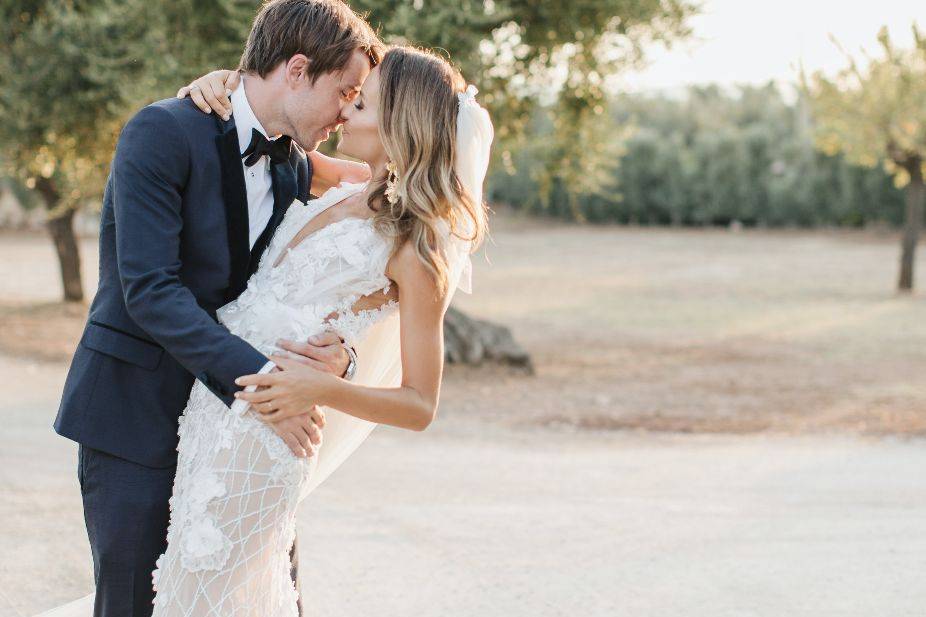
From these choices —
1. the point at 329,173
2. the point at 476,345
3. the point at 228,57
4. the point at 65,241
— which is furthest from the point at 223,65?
the point at 329,173

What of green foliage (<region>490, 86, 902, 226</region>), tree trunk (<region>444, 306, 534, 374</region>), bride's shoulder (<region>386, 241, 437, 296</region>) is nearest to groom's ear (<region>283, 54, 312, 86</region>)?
bride's shoulder (<region>386, 241, 437, 296</region>)

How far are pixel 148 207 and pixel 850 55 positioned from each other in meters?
22.2

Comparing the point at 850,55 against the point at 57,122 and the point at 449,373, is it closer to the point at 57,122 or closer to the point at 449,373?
the point at 449,373

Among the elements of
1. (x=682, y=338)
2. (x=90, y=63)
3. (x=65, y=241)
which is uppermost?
(x=90, y=63)

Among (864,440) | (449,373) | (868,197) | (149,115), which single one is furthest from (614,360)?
(868,197)

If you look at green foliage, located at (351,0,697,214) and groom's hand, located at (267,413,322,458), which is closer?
groom's hand, located at (267,413,322,458)

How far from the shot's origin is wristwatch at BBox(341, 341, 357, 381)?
279 centimetres

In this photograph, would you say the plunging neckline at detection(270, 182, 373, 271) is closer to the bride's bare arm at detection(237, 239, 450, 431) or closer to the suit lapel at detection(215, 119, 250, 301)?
the suit lapel at detection(215, 119, 250, 301)

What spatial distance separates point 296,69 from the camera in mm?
Result: 2777

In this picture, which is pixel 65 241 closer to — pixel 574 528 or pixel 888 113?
pixel 574 528

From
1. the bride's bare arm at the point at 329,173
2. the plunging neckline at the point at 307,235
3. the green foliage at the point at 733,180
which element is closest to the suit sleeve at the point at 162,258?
the plunging neckline at the point at 307,235

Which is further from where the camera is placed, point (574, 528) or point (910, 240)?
point (910, 240)

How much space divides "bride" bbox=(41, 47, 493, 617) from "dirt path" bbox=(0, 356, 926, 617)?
1755mm

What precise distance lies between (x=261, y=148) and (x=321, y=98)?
0.70ft
